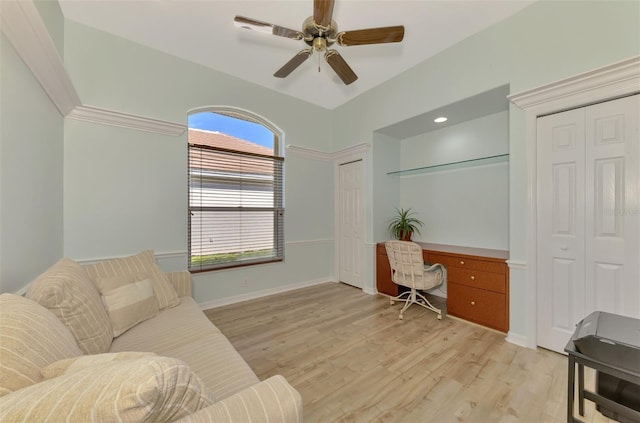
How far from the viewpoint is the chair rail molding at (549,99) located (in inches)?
73.3

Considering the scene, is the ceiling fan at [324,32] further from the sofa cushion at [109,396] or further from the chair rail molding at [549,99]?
the sofa cushion at [109,396]

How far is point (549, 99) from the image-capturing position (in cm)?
219

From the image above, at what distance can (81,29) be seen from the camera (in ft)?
8.21

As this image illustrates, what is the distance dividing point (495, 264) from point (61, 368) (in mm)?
3170

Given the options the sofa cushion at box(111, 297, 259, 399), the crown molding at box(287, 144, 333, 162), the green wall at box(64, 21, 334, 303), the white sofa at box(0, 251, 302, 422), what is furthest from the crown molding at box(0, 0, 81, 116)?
the crown molding at box(287, 144, 333, 162)

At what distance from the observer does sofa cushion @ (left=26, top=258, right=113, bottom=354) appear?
1185mm

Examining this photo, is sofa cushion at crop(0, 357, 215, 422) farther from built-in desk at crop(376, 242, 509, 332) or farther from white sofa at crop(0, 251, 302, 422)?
built-in desk at crop(376, 242, 509, 332)

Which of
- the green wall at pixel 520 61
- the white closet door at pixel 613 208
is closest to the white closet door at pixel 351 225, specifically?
the green wall at pixel 520 61

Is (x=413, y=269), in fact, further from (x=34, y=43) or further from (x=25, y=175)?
(x=34, y=43)

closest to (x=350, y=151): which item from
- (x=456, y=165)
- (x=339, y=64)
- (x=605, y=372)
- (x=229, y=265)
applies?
(x=456, y=165)

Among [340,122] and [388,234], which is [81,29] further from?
[388,234]

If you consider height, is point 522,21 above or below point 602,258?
above

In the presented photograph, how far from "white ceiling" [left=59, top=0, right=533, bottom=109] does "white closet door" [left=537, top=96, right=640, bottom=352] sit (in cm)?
130

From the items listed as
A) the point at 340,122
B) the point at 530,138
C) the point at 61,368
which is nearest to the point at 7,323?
the point at 61,368
